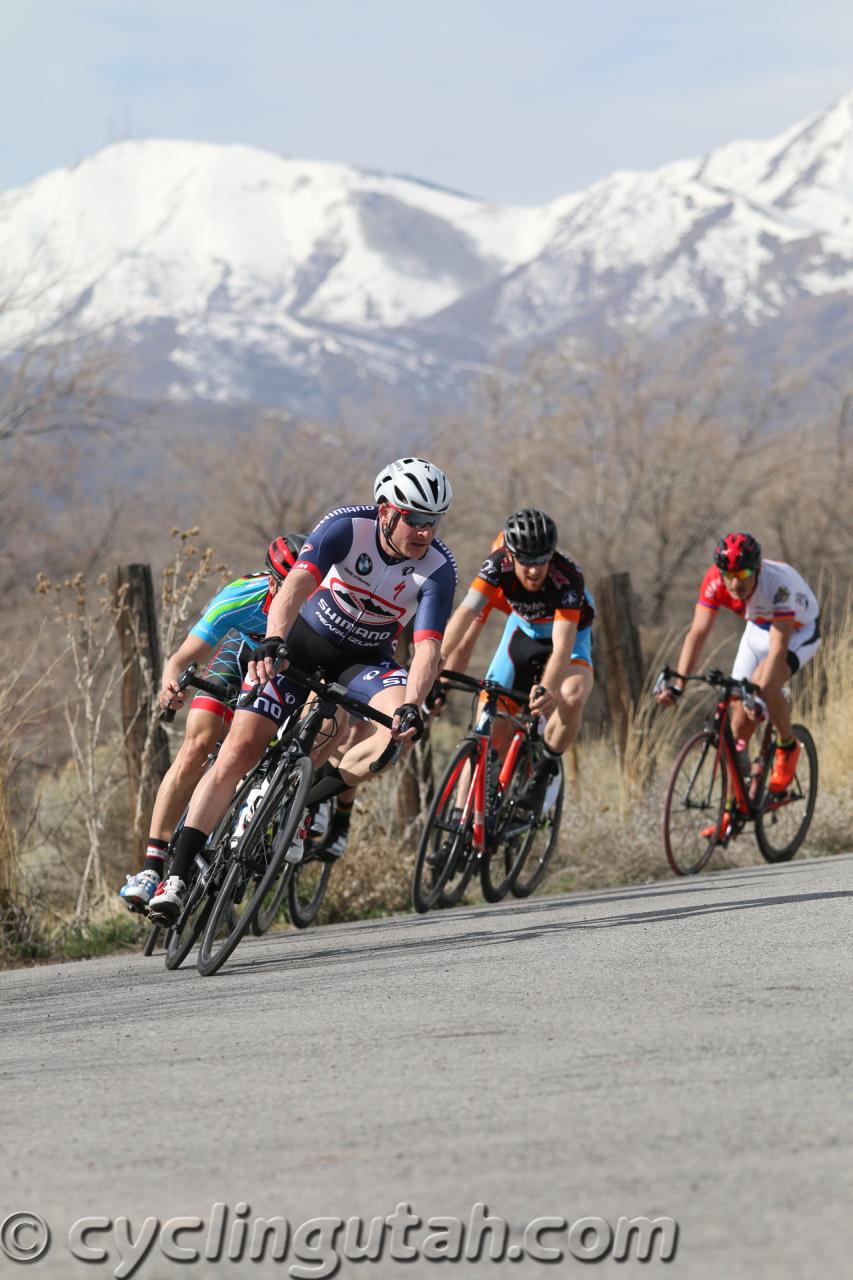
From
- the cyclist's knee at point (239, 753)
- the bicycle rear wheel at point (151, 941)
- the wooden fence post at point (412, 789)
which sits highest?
the cyclist's knee at point (239, 753)

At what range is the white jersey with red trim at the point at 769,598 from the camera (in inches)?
455

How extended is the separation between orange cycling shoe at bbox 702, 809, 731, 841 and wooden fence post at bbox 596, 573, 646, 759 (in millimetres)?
1771

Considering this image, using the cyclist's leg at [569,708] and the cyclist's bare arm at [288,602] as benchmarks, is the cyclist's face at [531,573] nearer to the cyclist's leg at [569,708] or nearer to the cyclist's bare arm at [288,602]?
the cyclist's leg at [569,708]

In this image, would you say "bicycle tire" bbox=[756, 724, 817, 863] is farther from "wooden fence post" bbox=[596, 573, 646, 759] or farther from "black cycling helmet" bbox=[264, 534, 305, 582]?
"black cycling helmet" bbox=[264, 534, 305, 582]

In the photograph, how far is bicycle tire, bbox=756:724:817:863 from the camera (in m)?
11.7

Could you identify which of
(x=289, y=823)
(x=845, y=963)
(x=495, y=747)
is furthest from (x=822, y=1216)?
(x=495, y=747)

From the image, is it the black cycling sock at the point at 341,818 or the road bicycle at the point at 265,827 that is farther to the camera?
the black cycling sock at the point at 341,818

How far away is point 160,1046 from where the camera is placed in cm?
552

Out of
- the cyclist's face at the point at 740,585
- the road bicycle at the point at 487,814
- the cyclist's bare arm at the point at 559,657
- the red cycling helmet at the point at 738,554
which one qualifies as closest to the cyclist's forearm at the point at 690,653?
the cyclist's face at the point at 740,585

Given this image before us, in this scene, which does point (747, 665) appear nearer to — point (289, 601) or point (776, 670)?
point (776, 670)

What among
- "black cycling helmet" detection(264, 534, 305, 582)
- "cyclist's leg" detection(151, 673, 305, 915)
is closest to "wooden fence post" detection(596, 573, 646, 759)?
"black cycling helmet" detection(264, 534, 305, 582)

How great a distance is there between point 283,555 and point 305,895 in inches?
87.0

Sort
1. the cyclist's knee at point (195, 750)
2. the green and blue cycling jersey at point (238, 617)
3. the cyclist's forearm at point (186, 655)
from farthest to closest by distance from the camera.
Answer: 1. the green and blue cycling jersey at point (238, 617)
2. the cyclist's forearm at point (186, 655)
3. the cyclist's knee at point (195, 750)

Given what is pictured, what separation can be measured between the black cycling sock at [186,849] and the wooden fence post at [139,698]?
8.92ft
